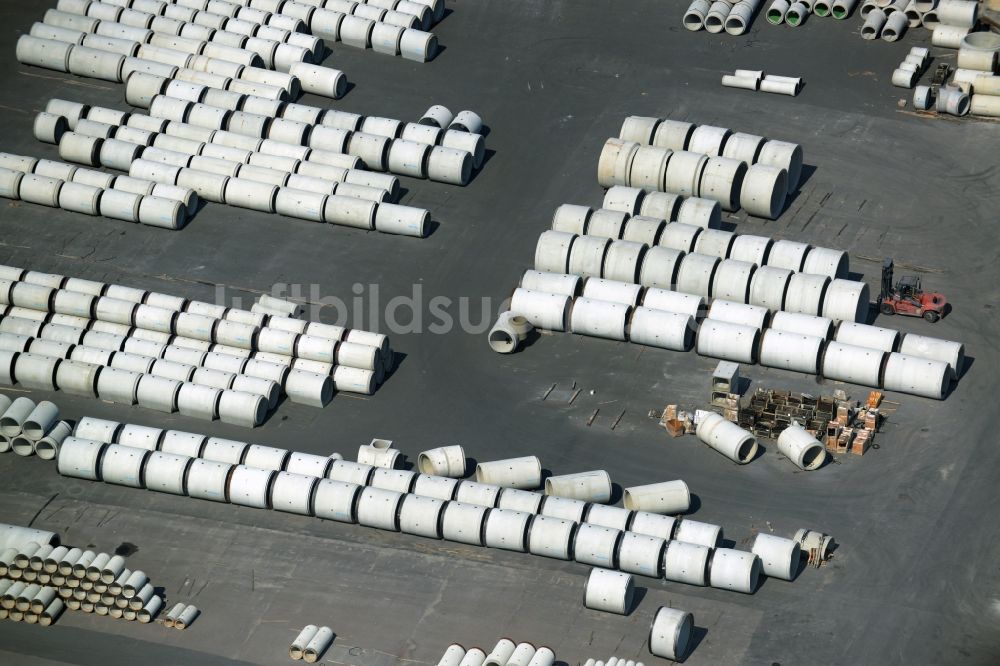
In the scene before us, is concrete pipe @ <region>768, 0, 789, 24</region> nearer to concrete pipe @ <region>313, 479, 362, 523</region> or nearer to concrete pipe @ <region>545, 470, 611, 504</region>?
concrete pipe @ <region>545, 470, 611, 504</region>

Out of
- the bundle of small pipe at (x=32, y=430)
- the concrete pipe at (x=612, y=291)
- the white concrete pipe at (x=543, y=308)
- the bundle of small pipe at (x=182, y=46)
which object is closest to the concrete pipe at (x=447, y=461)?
the white concrete pipe at (x=543, y=308)

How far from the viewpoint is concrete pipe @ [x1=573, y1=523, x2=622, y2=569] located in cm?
7650

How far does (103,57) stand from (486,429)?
113 ft

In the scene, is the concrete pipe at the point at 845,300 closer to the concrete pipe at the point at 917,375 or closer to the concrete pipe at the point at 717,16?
the concrete pipe at the point at 917,375

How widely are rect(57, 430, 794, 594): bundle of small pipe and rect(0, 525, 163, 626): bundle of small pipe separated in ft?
16.9

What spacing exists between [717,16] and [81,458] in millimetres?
42447

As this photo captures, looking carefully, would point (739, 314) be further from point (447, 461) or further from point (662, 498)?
point (447, 461)

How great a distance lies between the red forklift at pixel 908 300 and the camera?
286 ft

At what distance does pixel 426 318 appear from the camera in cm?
9000

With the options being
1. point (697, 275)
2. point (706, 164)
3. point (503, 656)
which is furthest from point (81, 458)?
point (706, 164)

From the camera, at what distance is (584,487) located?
79.4 meters

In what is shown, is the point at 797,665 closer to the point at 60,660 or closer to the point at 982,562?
the point at 982,562

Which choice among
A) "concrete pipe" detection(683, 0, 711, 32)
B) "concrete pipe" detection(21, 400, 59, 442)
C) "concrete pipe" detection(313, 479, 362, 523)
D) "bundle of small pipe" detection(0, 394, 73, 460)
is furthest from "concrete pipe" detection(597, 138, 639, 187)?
"concrete pipe" detection(21, 400, 59, 442)

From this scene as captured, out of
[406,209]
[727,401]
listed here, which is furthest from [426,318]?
[727,401]
